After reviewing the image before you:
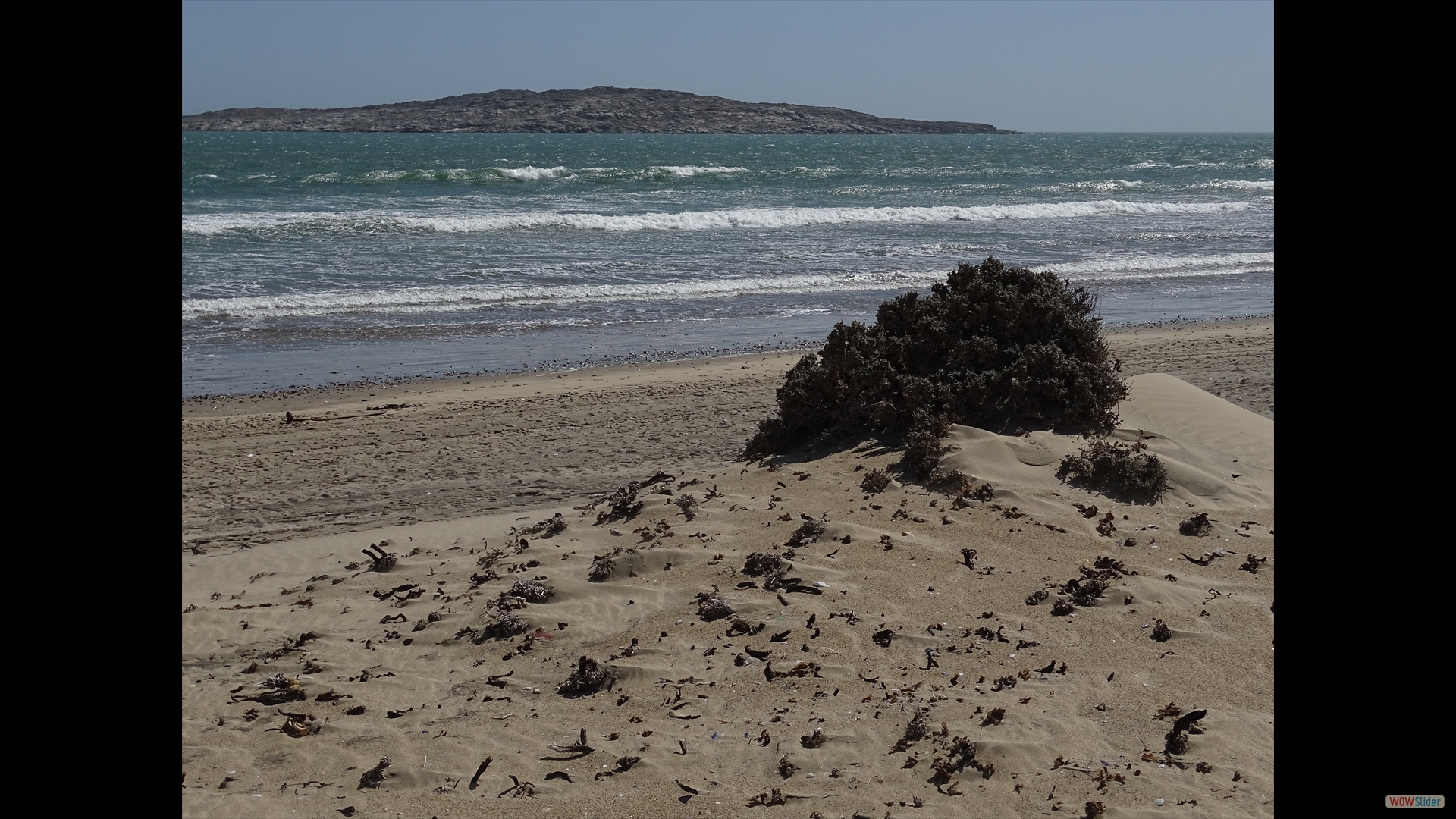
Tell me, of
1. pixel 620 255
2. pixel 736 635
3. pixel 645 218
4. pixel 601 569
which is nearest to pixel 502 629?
pixel 601 569

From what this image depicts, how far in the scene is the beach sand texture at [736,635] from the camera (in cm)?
379

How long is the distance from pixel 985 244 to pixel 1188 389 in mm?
17530

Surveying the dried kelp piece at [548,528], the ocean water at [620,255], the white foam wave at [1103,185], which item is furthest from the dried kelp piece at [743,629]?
the white foam wave at [1103,185]

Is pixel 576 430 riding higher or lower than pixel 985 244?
lower

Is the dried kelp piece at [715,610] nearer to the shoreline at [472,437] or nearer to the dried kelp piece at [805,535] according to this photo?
the dried kelp piece at [805,535]

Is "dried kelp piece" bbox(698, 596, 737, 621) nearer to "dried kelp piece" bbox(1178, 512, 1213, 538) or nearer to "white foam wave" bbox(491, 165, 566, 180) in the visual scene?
"dried kelp piece" bbox(1178, 512, 1213, 538)

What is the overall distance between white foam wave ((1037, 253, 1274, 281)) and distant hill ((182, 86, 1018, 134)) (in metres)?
100

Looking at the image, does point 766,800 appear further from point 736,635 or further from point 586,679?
point 736,635

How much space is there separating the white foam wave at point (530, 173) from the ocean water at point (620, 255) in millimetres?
224

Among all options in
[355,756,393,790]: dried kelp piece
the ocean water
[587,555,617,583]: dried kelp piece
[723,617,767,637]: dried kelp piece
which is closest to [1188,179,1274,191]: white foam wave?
the ocean water

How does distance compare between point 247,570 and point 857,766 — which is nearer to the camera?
point 857,766
